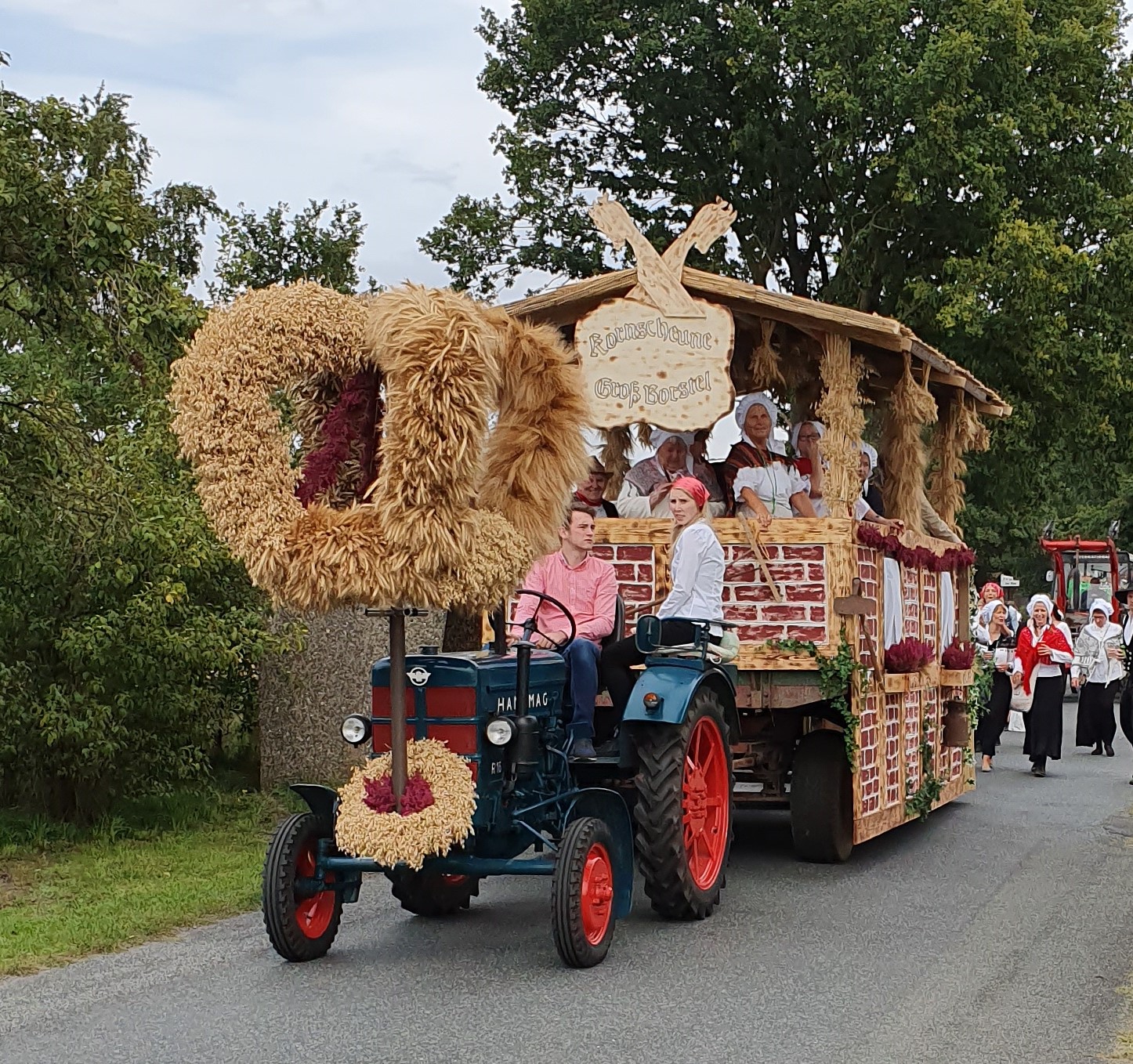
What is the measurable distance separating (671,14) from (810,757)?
14279 millimetres

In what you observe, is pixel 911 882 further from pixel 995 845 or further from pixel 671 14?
pixel 671 14

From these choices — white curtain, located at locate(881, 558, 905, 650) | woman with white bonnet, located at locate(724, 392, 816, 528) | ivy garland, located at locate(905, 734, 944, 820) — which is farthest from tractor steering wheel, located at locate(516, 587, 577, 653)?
ivy garland, located at locate(905, 734, 944, 820)

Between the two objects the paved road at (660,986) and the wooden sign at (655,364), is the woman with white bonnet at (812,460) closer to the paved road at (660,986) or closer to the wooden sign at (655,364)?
the wooden sign at (655,364)

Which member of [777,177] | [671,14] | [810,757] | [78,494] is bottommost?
[810,757]

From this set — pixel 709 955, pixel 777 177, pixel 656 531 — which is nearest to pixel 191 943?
pixel 709 955

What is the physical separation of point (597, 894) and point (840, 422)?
164 inches

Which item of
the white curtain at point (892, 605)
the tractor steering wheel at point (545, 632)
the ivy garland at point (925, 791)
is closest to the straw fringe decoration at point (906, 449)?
the white curtain at point (892, 605)

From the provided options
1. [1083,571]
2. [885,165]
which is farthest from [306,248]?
[1083,571]

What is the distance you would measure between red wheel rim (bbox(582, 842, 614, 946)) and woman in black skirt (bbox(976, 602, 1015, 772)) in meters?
10.3

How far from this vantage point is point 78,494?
9445 millimetres

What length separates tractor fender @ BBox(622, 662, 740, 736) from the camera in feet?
26.7

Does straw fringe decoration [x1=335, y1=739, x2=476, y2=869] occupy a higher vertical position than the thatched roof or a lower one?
lower

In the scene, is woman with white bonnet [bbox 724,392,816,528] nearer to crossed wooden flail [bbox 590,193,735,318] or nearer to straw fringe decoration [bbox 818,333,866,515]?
straw fringe decoration [bbox 818,333,866,515]

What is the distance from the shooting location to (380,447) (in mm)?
6969
